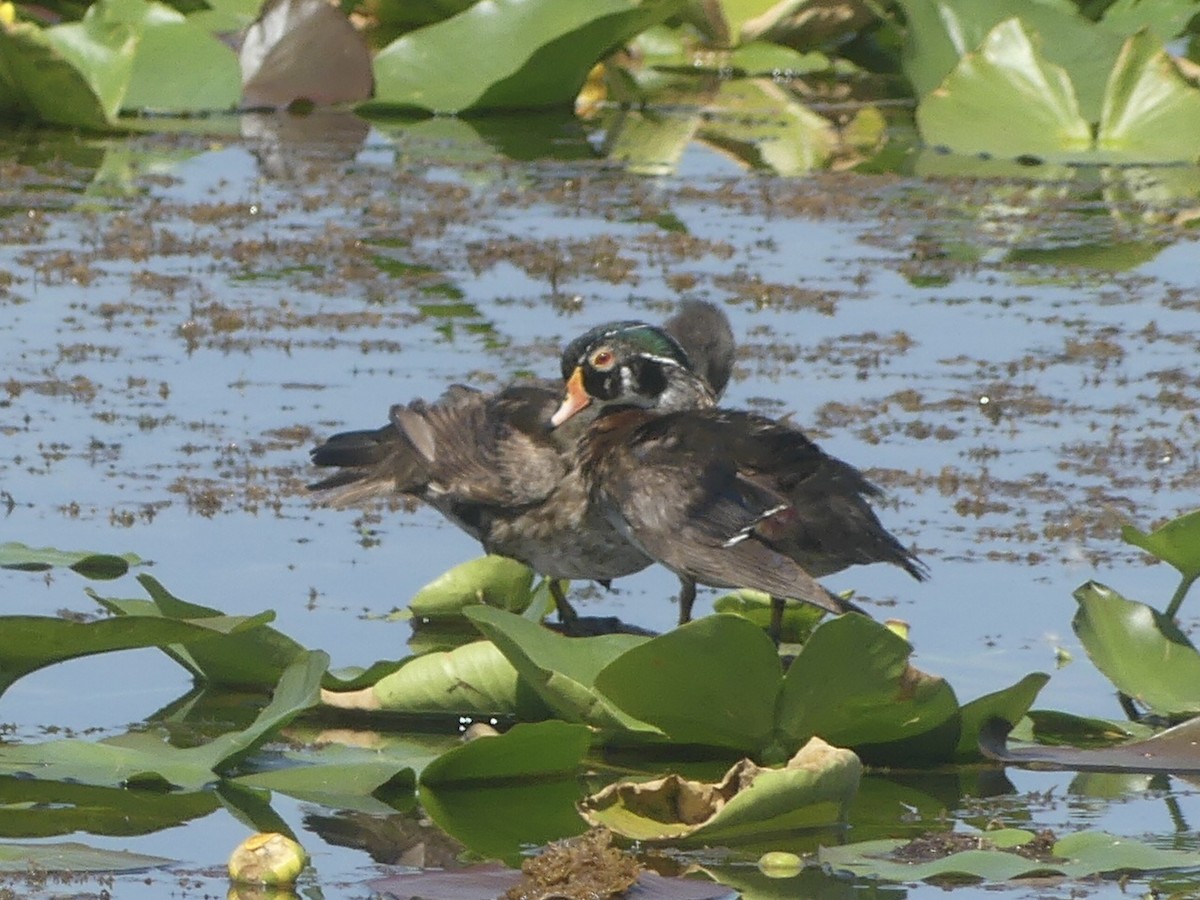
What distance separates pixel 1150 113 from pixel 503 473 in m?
6.81

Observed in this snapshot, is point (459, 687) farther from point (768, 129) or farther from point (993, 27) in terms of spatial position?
point (768, 129)

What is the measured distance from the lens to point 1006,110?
11938 millimetres

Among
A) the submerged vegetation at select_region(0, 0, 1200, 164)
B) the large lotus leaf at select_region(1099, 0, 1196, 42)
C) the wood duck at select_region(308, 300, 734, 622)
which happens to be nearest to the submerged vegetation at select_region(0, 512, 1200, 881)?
the wood duck at select_region(308, 300, 734, 622)

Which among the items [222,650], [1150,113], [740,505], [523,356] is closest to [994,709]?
[740,505]

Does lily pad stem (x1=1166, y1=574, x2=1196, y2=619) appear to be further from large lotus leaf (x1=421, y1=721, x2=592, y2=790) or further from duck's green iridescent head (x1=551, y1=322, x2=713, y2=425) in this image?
duck's green iridescent head (x1=551, y1=322, x2=713, y2=425)

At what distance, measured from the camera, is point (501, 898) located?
3732 millimetres

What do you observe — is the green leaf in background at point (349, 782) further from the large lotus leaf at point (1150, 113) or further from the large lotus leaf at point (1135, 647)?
the large lotus leaf at point (1150, 113)

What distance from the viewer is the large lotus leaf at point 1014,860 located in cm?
388

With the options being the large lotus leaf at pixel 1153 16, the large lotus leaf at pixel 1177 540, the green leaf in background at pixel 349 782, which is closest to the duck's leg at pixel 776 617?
the large lotus leaf at pixel 1177 540

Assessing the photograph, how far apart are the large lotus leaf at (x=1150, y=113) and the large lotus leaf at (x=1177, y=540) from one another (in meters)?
7.03

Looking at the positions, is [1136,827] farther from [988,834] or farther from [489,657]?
[489,657]

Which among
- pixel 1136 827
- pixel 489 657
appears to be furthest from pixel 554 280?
pixel 1136 827

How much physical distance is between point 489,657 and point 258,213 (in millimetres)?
6438

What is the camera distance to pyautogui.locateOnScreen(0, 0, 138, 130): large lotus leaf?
12.0 m
